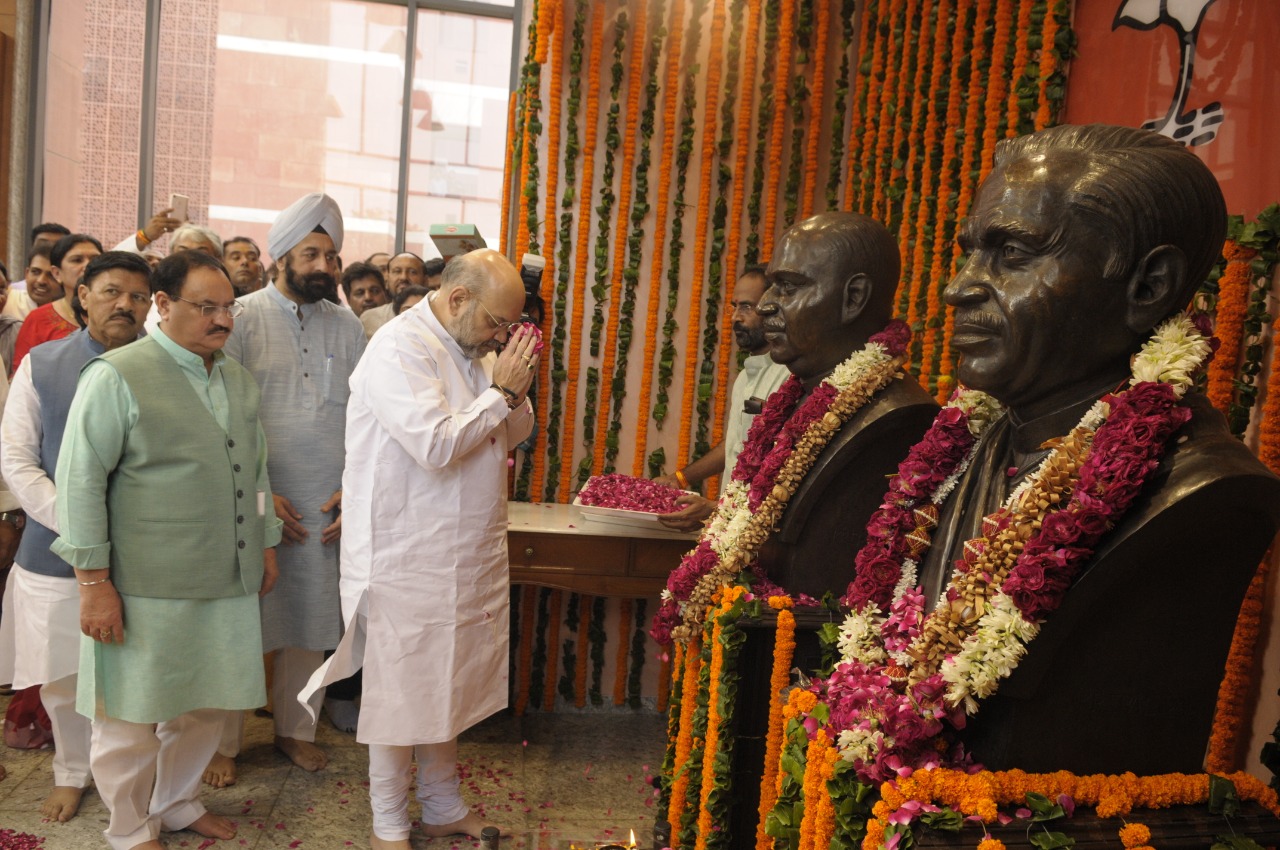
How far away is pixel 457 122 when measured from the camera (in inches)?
284

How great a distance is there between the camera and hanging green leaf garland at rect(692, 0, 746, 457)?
4.53 meters

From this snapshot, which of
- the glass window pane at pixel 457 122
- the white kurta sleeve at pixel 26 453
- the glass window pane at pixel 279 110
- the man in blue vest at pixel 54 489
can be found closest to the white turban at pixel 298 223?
the man in blue vest at pixel 54 489

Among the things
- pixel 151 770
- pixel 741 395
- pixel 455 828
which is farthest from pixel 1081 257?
pixel 151 770

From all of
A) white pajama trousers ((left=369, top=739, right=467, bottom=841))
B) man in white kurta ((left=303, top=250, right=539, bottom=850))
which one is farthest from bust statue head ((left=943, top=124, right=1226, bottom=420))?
white pajama trousers ((left=369, top=739, right=467, bottom=841))

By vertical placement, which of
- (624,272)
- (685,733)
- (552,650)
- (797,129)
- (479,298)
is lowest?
(552,650)

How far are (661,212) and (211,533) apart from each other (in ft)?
8.03

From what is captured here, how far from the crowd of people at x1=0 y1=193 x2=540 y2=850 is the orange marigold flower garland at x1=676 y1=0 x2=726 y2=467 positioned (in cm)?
142

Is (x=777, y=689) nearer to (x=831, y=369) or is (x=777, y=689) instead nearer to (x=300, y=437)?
(x=831, y=369)

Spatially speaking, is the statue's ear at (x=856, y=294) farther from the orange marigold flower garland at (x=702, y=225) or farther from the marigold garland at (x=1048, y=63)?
the orange marigold flower garland at (x=702, y=225)

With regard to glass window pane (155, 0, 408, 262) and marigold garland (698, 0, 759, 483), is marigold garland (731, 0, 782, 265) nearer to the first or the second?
marigold garland (698, 0, 759, 483)

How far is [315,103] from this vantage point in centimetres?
715

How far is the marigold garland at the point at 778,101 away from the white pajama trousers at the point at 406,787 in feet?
8.40

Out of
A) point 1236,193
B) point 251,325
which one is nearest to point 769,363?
point 1236,193

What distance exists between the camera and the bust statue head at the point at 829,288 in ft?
7.72
